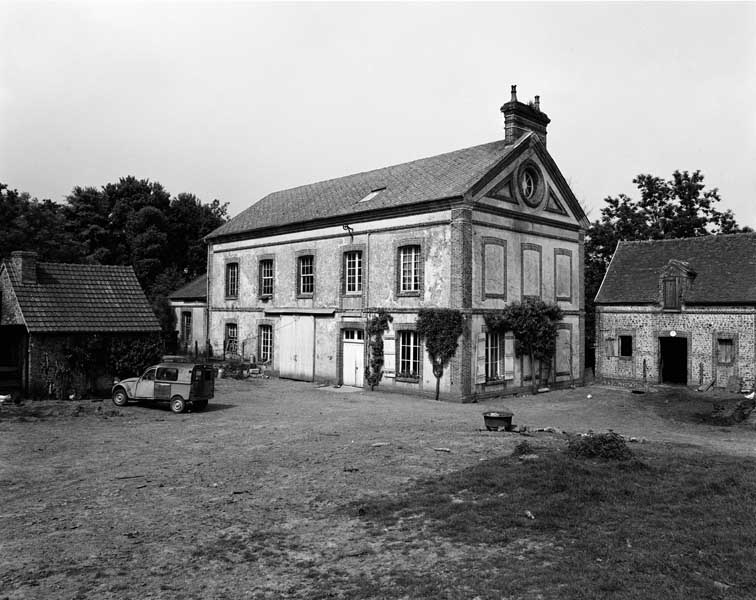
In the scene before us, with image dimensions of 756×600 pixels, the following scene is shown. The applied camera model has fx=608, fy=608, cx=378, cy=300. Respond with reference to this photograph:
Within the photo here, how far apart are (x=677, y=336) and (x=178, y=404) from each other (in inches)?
829

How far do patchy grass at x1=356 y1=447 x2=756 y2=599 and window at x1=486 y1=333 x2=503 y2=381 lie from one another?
36.0 feet

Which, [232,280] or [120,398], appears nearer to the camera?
[120,398]

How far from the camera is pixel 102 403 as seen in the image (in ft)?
62.9

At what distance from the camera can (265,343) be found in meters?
29.5

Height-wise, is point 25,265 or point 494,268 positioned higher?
point 494,268

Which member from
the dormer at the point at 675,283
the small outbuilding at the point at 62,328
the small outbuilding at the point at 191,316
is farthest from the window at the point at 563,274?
the small outbuilding at the point at 191,316

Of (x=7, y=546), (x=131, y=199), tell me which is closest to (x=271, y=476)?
(x=7, y=546)

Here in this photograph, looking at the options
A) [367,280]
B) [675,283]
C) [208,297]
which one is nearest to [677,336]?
[675,283]

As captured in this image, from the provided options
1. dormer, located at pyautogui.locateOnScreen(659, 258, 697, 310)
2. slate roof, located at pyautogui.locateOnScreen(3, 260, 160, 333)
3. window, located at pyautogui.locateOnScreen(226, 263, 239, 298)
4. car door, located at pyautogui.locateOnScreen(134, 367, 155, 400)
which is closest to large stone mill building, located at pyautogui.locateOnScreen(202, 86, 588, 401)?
window, located at pyautogui.locateOnScreen(226, 263, 239, 298)

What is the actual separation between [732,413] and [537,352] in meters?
7.11

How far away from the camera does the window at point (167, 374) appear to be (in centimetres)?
1814

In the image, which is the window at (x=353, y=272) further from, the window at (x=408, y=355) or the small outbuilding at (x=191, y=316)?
the small outbuilding at (x=191, y=316)

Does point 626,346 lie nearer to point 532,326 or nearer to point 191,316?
point 532,326

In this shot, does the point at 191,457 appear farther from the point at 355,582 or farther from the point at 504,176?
the point at 504,176
